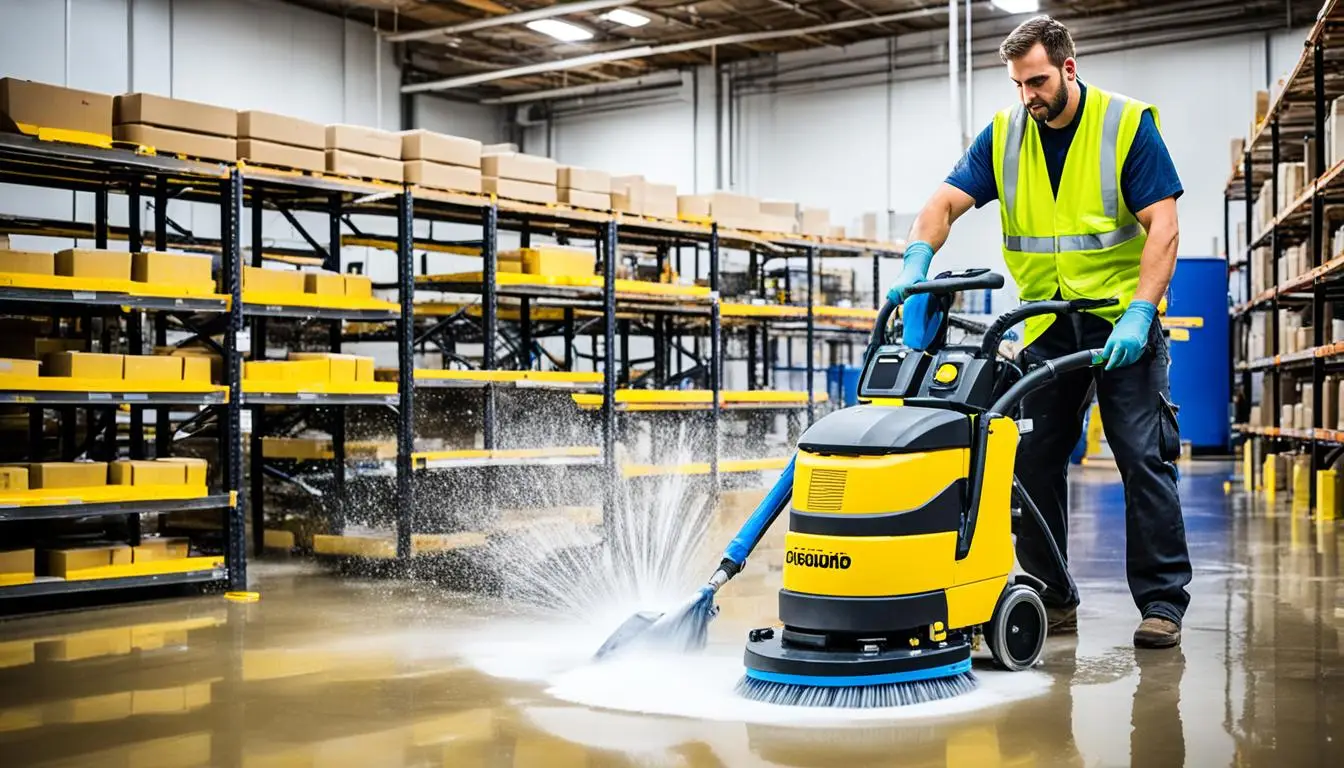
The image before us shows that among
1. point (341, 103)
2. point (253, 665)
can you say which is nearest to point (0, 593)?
point (253, 665)

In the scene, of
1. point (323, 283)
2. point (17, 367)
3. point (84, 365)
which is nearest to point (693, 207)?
point (323, 283)

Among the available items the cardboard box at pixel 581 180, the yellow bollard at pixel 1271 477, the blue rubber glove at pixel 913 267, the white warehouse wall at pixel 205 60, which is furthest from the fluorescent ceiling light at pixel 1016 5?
the blue rubber glove at pixel 913 267

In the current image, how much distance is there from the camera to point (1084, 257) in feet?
15.5

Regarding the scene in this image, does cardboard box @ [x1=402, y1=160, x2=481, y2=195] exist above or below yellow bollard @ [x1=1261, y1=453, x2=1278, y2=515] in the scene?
above

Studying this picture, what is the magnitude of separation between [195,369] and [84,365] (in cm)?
56

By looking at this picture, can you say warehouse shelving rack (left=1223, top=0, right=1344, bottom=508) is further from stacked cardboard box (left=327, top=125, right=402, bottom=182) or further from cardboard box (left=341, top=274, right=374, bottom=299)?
cardboard box (left=341, top=274, right=374, bottom=299)

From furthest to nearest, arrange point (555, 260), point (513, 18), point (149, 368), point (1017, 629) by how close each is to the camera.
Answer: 1. point (513, 18)
2. point (555, 260)
3. point (149, 368)
4. point (1017, 629)

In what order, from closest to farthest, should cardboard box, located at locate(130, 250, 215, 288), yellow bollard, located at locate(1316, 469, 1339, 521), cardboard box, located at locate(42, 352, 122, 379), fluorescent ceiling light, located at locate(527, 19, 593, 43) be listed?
cardboard box, located at locate(42, 352, 122, 379), cardboard box, located at locate(130, 250, 215, 288), yellow bollard, located at locate(1316, 469, 1339, 521), fluorescent ceiling light, located at locate(527, 19, 593, 43)

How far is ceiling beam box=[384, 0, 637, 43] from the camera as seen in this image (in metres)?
18.5

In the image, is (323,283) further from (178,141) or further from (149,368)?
(149,368)

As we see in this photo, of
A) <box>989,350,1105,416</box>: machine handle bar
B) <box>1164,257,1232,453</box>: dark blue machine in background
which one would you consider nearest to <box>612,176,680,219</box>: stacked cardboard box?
<box>989,350,1105,416</box>: machine handle bar

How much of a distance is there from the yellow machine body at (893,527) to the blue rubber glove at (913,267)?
1.67 ft

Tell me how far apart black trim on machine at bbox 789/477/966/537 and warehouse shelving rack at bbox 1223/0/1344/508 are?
23.3 feet

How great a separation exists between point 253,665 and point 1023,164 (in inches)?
134
